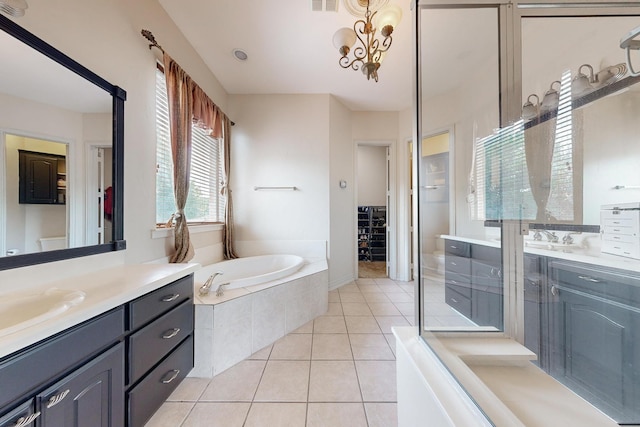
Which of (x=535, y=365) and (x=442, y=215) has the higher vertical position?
(x=442, y=215)

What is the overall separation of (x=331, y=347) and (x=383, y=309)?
0.99 meters

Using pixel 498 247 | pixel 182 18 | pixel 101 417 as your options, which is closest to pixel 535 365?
pixel 498 247

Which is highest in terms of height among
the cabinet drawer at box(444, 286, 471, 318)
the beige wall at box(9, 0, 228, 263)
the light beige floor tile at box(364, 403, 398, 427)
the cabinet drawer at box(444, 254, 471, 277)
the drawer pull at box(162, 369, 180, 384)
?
the beige wall at box(9, 0, 228, 263)

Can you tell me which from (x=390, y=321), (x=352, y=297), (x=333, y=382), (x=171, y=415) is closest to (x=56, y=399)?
(x=171, y=415)

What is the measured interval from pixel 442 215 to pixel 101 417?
2078 mm

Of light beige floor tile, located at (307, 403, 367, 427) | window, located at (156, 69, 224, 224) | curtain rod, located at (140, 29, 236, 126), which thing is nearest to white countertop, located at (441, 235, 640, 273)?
light beige floor tile, located at (307, 403, 367, 427)

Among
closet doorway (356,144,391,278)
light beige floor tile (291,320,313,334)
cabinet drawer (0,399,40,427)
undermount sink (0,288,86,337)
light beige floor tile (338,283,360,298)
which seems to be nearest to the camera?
cabinet drawer (0,399,40,427)

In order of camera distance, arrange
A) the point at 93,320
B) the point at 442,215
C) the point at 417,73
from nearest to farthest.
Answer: the point at 93,320 < the point at 417,73 < the point at 442,215

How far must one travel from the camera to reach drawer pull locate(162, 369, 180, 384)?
1.20m

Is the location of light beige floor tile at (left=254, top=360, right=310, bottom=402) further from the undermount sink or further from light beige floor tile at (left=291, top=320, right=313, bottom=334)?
the undermount sink

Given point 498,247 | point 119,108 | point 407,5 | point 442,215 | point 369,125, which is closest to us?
point 498,247

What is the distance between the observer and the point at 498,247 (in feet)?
3.92

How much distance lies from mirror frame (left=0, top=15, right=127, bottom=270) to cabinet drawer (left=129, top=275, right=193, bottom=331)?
0.48 m

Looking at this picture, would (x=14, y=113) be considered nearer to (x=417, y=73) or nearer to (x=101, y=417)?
(x=101, y=417)
